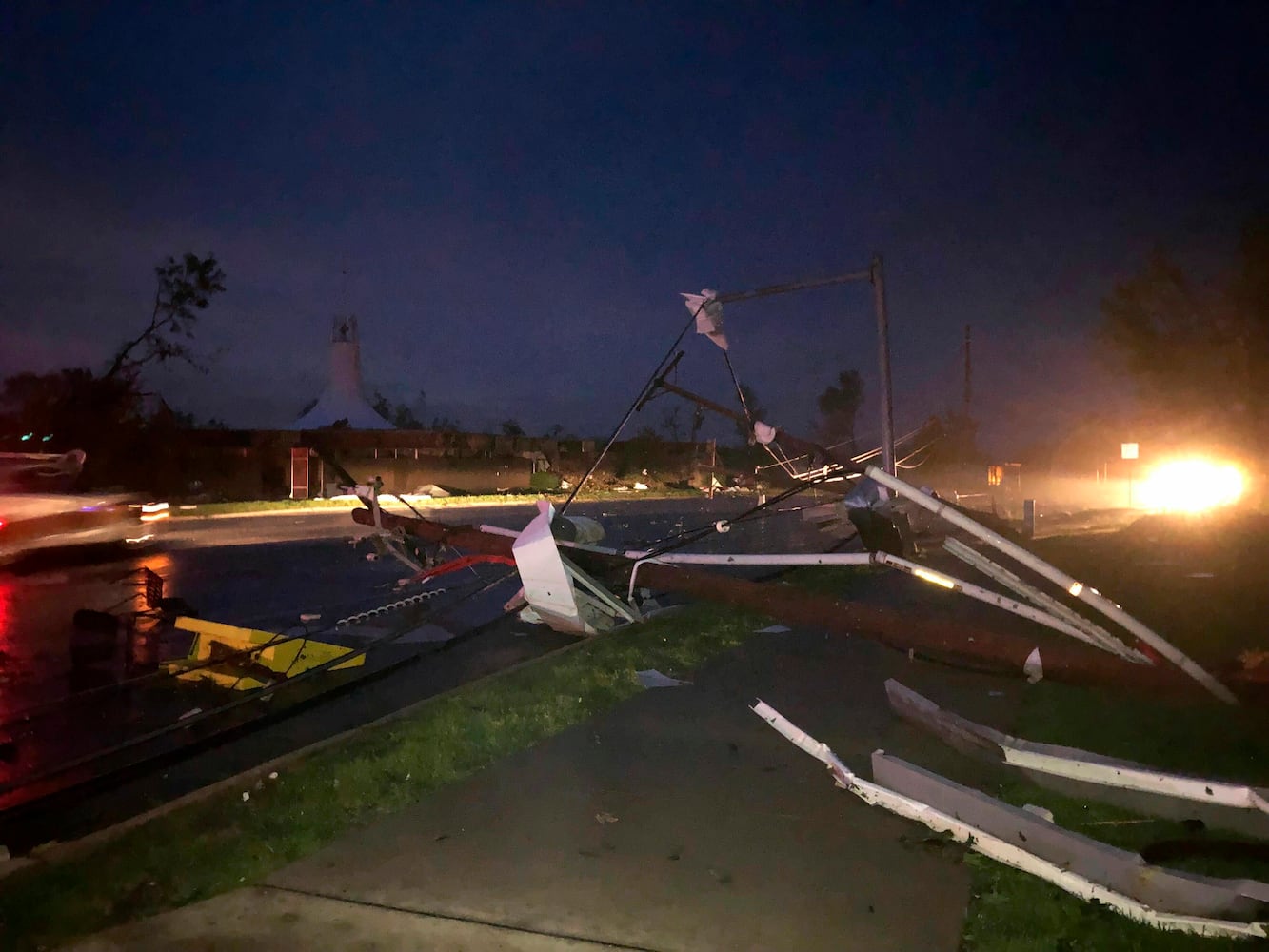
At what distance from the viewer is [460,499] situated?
39.0 m

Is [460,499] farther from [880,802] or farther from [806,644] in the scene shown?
[880,802]

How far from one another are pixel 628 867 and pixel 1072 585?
10.9 feet

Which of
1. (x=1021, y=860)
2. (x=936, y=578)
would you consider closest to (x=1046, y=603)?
(x=936, y=578)

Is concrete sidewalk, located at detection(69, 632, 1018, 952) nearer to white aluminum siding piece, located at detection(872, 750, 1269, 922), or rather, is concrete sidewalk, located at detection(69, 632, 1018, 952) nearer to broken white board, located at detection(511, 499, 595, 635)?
white aluminum siding piece, located at detection(872, 750, 1269, 922)

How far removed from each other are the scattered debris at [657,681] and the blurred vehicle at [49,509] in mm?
10029

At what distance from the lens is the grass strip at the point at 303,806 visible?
4.03 metres

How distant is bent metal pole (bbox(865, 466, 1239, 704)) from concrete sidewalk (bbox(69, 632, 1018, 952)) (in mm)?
1351

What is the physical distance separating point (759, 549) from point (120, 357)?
26.4 metres

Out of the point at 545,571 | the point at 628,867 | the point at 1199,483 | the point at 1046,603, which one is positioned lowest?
the point at 628,867

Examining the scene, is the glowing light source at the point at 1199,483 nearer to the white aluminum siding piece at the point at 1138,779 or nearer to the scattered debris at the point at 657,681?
the scattered debris at the point at 657,681

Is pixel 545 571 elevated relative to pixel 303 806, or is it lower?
elevated

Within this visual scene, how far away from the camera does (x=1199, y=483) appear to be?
119 feet

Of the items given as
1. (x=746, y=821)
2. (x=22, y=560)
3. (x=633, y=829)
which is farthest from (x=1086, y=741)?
(x=22, y=560)

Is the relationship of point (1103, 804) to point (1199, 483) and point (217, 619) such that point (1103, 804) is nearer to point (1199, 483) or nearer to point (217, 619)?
point (217, 619)
